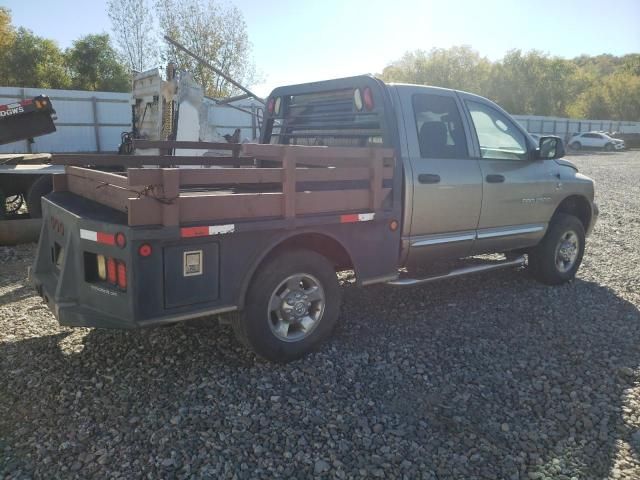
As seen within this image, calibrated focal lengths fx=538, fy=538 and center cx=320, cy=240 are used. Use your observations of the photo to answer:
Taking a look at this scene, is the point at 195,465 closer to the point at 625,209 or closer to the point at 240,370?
the point at 240,370

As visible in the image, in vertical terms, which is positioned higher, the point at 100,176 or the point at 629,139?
the point at 629,139

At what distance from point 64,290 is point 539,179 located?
475cm

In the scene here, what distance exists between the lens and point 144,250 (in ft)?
10.4

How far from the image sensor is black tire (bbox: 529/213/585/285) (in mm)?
6137

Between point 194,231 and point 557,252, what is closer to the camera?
point 194,231

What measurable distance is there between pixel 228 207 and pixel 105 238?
30.1 inches

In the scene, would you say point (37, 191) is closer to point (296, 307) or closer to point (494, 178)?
point (296, 307)

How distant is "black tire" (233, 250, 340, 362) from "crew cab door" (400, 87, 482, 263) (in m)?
1.00

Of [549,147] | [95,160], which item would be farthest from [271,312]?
[549,147]

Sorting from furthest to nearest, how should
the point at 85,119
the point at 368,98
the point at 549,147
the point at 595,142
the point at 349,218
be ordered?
the point at 595,142 → the point at 85,119 → the point at 549,147 → the point at 368,98 → the point at 349,218

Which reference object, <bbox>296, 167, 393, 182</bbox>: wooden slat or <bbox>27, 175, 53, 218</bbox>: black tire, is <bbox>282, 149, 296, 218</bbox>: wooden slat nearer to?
<bbox>296, 167, 393, 182</bbox>: wooden slat

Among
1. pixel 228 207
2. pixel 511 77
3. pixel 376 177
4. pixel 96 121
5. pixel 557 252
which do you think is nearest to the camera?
pixel 228 207

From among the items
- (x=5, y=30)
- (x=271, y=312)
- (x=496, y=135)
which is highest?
(x=5, y=30)

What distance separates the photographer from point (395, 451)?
3.02 metres
